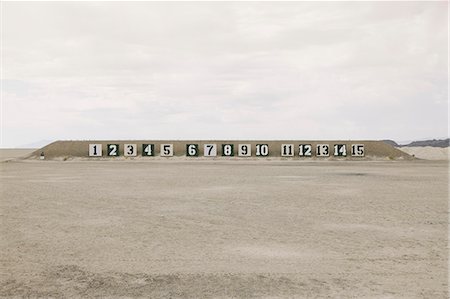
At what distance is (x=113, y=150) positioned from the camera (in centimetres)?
5675

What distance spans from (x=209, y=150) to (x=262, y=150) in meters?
6.64

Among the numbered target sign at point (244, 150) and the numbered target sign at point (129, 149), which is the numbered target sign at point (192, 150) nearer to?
the numbered target sign at point (244, 150)

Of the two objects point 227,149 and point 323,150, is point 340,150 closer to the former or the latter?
point 323,150

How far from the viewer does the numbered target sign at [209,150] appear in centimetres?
5644

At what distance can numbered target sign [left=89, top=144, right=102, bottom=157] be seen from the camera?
5619 centimetres

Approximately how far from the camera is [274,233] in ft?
36.2

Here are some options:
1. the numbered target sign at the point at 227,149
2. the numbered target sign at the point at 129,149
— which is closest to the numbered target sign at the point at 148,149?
the numbered target sign at the point at 129,149

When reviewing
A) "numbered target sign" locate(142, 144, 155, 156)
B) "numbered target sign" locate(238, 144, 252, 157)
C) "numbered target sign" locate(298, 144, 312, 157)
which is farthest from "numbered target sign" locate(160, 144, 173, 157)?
"numbered target sign" locate(298, 144, 312, 157)

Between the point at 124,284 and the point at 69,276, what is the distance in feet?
3.68

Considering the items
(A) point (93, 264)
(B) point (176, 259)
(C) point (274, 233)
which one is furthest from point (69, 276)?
(C) point (274, 233)

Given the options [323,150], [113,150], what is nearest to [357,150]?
[323,150]

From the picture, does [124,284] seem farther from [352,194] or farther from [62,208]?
[352,194]

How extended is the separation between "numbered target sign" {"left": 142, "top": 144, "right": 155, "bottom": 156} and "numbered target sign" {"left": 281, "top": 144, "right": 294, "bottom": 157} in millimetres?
16136

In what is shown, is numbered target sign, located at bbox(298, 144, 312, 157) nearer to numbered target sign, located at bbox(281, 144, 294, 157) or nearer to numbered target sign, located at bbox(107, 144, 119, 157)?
numbered target sign, located at bbox(281, 144, 294, 157)
